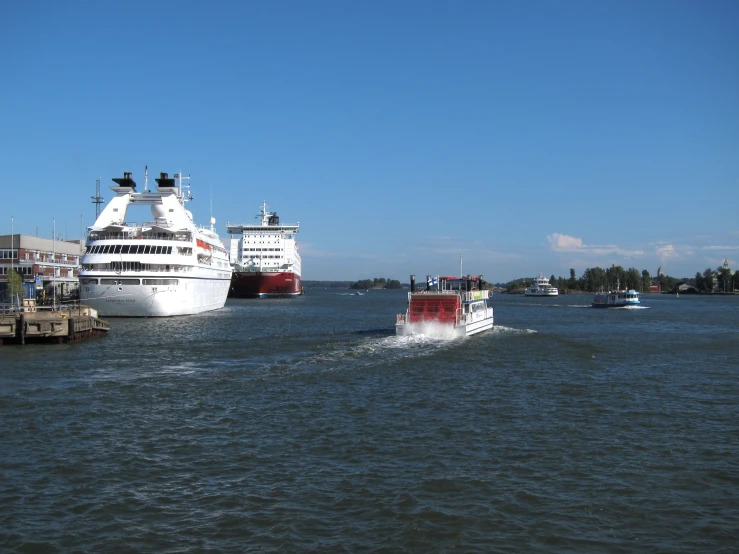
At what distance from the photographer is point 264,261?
434 ft

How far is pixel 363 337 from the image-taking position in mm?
46031

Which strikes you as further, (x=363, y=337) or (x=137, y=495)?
(x=363, y=337)

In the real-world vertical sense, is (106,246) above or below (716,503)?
above

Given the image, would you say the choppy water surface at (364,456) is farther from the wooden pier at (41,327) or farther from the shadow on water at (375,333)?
the shadow on water at (375,333)

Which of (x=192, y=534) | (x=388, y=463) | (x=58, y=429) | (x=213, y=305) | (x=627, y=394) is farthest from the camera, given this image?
(x=213, y=305)

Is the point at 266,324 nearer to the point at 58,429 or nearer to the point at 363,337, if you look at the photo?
the point at 363,337

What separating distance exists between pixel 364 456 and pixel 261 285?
111 meters

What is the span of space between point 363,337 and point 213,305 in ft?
126

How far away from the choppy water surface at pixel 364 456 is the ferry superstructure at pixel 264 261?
300 feet

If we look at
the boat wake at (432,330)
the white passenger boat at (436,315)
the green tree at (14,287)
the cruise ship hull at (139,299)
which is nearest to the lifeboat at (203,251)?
the cruise ship hull at (139,299)

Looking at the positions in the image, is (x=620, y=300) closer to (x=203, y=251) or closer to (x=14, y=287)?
(x=203, y=251)

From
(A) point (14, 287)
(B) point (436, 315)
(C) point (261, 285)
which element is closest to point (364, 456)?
(B) point (436, 315)

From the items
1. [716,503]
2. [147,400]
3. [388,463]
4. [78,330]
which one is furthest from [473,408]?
[78,330]

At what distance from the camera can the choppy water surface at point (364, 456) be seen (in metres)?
11.7
